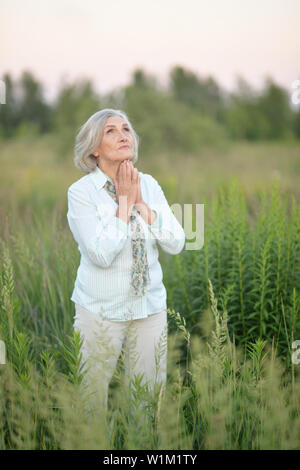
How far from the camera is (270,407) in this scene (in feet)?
6.72

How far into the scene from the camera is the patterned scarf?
2432 millimetres

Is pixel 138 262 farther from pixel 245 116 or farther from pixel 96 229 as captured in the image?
pixel 245 116

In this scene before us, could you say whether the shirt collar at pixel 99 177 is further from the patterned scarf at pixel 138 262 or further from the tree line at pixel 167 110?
the tree line at pixel 167 110

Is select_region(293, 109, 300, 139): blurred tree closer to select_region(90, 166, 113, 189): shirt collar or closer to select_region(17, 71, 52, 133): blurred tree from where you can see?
select_region(17, 71, 52, 133): blurred tree

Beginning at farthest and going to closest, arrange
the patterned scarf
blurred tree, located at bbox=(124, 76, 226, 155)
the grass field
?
blurred tree, located at bbox=(124, 76, 226, 155), the patterned scarf, the grass field

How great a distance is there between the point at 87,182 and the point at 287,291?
1.78 m

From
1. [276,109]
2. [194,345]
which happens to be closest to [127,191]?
[194,345]

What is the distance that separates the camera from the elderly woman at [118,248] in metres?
2.38

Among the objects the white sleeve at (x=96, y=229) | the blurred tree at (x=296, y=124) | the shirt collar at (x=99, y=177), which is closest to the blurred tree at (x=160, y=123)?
the shirt collar at (x=99, y=177)

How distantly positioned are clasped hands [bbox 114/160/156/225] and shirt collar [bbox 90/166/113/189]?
0.39ft

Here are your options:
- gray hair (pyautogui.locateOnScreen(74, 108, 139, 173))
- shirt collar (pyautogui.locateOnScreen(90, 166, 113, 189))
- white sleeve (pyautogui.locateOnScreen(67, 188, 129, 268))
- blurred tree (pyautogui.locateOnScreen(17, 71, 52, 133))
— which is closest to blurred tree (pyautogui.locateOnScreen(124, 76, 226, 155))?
gray hair (pyautogui.locateOnScreen(74, 108, 139, 173))

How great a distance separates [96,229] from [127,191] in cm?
29

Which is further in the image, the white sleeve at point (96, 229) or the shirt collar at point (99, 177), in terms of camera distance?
the shirt collar at point (99, 177)

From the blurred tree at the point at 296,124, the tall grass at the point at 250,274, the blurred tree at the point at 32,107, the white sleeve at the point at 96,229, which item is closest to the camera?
the white sleeve at the point at 96,229
